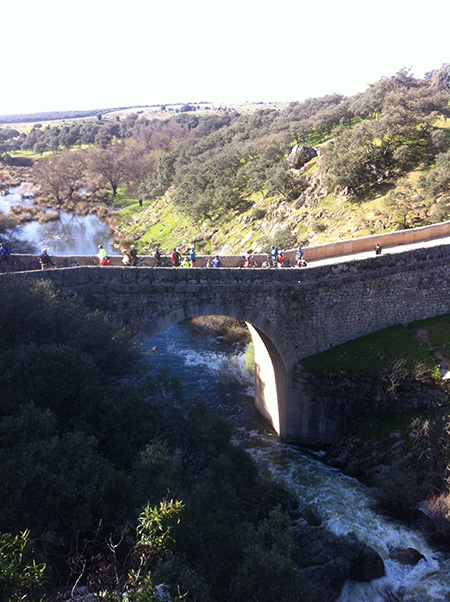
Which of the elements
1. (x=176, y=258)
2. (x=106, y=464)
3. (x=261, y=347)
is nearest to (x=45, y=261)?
(x=176, y=258)

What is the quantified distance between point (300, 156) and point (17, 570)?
141ft

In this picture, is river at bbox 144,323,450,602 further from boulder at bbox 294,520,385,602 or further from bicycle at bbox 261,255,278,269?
bicycle at bbox 261,255,278,269

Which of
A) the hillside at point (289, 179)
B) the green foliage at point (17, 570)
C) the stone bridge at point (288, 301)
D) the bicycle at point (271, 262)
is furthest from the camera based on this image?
the hillside at point (289, 179)

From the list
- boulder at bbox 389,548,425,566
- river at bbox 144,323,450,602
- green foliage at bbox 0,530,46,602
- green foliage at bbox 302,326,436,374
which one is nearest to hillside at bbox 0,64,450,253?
river at bbox 144,323,450,602

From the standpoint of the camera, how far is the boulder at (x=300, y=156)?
44281 millimetres

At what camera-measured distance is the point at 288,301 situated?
18797 mm

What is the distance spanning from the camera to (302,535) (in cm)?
1426

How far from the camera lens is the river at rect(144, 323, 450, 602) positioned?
13.3 m

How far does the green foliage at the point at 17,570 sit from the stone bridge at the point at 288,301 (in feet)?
32.9

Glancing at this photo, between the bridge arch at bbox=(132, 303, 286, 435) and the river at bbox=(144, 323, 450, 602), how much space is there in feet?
3.69

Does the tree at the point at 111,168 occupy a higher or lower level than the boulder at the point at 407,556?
higher

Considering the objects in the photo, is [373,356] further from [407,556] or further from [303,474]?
[407,556]

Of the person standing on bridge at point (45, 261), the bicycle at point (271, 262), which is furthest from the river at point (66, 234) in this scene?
the bicycle at point (271, 262)

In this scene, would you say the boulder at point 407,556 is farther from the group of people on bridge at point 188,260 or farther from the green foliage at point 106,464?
the group of people on bridge at point 188,260
